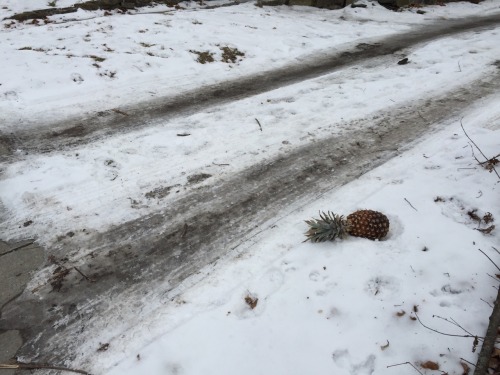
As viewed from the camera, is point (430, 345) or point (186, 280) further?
point (186, 280)

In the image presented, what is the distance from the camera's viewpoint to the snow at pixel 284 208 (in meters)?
3.07

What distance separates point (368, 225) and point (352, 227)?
0.17 meters

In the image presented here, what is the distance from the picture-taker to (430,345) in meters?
2.99

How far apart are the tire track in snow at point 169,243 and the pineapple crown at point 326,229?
1.80 feet

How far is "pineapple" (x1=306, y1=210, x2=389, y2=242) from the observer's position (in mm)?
3941

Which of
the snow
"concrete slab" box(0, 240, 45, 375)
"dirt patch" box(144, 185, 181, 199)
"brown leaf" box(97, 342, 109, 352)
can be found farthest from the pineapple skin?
"concrete slab" box(0, 240, 45, 375)

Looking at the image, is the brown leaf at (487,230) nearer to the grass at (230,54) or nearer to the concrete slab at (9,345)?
the concrete slab at (9,345)

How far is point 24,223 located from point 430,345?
4166 millimetres

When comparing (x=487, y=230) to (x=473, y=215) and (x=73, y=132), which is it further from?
(x=73, y=132)

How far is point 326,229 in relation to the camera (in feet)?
13.1

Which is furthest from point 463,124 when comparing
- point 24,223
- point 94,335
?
point 24,223

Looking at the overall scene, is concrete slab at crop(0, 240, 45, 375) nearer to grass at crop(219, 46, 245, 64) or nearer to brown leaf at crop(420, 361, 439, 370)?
brown leaf at crop(420, 361, 439, 370)

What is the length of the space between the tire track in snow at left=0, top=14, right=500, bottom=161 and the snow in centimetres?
24

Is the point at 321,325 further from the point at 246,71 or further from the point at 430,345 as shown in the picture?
the point at 246,71
